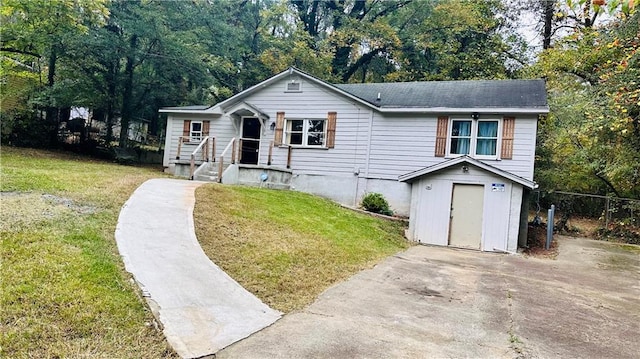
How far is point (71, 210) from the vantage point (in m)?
6.05

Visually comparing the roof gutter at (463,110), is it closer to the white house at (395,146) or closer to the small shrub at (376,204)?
the white house at (395,146)

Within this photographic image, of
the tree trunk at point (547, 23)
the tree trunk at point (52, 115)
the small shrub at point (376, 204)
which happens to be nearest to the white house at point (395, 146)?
the small shrub at point (376, 204)

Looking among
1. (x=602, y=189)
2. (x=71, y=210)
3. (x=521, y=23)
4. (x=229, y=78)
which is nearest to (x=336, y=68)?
(x=229, y=78)

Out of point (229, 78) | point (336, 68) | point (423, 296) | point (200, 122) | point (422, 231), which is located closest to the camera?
point (423, 296)

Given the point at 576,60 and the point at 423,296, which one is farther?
the point at 576,60

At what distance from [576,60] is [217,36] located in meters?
18.0

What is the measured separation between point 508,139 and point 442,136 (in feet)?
6.64

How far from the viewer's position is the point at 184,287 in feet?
14.6

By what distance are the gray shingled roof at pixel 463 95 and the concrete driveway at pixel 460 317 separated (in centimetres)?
635

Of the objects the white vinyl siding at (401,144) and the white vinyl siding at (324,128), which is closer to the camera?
the white vinyl siding at (401,144)

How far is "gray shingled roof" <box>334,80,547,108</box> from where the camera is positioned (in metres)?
12.5

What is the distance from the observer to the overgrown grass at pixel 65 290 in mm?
3053

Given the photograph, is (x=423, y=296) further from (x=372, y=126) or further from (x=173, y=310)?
(x=372, y=126)

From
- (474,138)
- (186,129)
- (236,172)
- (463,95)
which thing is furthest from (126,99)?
(474,138)
